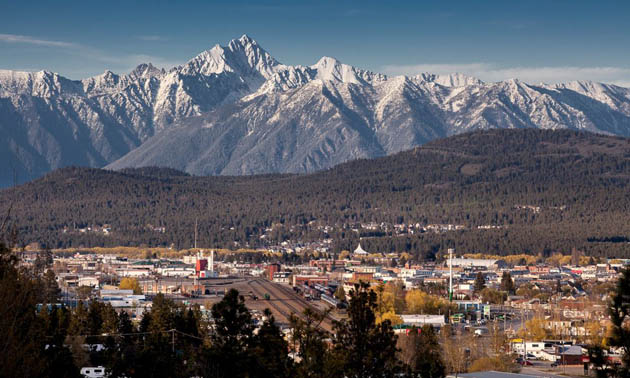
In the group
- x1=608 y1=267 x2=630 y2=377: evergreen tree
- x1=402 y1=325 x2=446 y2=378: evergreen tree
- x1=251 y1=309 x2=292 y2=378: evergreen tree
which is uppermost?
x1=608 y1=267 x2=630 y2=377: evergreen tree

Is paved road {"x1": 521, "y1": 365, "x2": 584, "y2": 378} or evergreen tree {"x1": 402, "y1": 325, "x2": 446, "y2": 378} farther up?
evergreen tree {"x1": 402, "y1": 325, "x2": 446, "y2": 378}

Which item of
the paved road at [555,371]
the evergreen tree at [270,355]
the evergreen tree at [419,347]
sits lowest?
the paved road at [555,371]

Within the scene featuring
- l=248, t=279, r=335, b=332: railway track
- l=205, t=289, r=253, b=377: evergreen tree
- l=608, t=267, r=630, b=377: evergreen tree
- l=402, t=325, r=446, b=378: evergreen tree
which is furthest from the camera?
l=248, t=279, r=335, b=332: railway track

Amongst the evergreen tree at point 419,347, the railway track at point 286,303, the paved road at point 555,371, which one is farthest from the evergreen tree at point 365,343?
the railway track at point 286,303

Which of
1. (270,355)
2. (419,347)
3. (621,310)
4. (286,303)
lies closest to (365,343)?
(270,355)

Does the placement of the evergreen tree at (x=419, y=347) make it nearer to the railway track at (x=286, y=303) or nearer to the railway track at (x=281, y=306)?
the railway track at (x=286, y=303)

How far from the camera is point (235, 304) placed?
213 feet

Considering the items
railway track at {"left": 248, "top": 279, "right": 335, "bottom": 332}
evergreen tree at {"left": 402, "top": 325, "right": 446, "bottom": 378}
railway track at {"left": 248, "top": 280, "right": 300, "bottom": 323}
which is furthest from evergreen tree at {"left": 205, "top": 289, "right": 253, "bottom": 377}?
railway track at {"left": 248, "top": 280, "right": 300, "bottom": 323}

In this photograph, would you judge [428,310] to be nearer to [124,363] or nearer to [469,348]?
[469,348]

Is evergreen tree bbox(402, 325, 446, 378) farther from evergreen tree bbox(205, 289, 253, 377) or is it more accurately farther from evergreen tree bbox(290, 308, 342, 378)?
evergreen tree bbox(290, 308, 342, 378)

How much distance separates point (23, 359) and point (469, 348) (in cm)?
7712

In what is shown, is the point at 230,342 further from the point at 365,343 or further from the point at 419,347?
the point at 419,347

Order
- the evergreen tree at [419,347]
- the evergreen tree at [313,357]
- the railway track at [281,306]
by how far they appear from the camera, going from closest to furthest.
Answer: the evergreen tree at [313,357] → the evergreen tree at [419,347] → the railway track at [281,306]

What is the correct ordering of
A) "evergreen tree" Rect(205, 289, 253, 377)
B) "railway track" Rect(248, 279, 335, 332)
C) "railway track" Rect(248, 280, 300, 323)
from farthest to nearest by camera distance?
"railway track" Rect(248, 280, 300, 323)
"railway track" Rect(248, 279, 335, 332)
"evergreen tree" Rect(205, 289, 253, 377)
